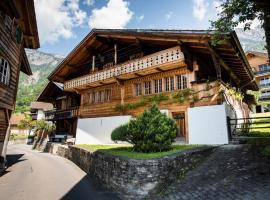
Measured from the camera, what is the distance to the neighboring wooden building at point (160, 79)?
14945mm

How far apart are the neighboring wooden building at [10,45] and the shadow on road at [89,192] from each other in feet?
21.3

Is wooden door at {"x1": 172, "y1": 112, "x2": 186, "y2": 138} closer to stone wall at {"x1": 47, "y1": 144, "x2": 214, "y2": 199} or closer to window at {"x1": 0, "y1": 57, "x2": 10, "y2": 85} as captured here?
stone wall at {"x1": 47, "y1": 144, "x2": 214, "y2": 199}

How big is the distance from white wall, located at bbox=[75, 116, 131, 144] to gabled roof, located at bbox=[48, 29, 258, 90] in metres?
7.00

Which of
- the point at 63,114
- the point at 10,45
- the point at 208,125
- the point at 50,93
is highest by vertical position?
the point at 50,93

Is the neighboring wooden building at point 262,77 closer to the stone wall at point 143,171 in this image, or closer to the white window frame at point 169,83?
the white window frame at point 169,83

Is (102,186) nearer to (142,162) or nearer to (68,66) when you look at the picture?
(142,162)

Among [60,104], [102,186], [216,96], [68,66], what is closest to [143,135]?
[102,186]

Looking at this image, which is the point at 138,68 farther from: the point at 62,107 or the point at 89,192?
the point at 62,107

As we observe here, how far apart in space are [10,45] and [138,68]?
932 cm

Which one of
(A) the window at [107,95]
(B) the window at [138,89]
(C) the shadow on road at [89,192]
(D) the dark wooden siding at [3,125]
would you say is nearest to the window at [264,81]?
(B) the window at [138,89]

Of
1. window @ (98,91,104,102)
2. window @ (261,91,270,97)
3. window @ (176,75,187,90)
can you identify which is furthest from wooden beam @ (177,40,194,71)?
window @ (261,91,270,97)

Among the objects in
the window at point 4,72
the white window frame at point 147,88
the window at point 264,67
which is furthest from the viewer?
the window at point 264,67

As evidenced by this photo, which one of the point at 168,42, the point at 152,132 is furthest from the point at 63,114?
the point at 152,132

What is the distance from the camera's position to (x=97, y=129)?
2269 centimetres
